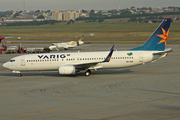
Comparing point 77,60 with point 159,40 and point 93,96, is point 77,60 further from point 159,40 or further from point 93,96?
point 159,40

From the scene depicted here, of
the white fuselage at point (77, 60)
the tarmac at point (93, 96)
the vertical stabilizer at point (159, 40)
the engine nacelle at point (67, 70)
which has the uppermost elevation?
the vertical stabilizer at point (159, 40)

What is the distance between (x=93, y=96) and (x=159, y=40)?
20.3 m

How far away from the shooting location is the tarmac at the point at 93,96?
20.5 m

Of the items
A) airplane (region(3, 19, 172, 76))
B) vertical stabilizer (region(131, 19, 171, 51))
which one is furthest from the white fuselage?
vertical stabilizer (region(131, 19, 171, 51))

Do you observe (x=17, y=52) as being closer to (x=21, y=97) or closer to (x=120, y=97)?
(x=21, y=97)

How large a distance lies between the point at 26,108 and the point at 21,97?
15.1 feet

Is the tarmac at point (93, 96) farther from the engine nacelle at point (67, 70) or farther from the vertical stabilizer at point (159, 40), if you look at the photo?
the vertical stabilizer at point (159, 40)

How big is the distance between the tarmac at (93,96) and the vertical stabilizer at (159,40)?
429 cm

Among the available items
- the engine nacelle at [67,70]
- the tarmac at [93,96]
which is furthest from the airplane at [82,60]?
the tarmac at [93,96]

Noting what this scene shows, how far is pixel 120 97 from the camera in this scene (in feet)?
85.5

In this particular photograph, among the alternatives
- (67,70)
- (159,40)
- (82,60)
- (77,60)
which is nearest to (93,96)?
(67,70)

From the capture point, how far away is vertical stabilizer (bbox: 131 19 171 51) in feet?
136

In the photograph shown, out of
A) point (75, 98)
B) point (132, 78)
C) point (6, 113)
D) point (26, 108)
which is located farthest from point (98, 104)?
point (132, 78)

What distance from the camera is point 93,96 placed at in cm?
2670
